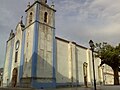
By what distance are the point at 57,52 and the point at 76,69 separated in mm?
6197

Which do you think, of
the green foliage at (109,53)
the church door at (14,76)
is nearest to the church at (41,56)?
the church door at (14,76)

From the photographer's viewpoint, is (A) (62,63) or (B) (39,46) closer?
(B) (39,46)

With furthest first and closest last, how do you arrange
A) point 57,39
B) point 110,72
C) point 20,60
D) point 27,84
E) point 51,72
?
1. point 110,72
2. point 57,39
3. point 20,60
4. point 51,72
5. point 27,84

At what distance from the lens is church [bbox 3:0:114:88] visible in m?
24.2

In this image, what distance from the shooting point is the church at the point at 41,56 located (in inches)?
953

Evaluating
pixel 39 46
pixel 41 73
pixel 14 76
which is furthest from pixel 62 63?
pixel 14 76

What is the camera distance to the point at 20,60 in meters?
27.4

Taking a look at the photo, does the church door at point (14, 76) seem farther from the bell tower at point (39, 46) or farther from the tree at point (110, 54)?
the tree at point (110, 54)

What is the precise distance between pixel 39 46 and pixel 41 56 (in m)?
1.66

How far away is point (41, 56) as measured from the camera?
24.7 metres

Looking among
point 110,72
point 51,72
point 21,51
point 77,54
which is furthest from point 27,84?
point 110,72

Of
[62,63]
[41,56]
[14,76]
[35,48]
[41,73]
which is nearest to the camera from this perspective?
[41,73]

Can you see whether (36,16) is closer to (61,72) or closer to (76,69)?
(61,72)

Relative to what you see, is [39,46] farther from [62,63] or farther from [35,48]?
[62,63]
